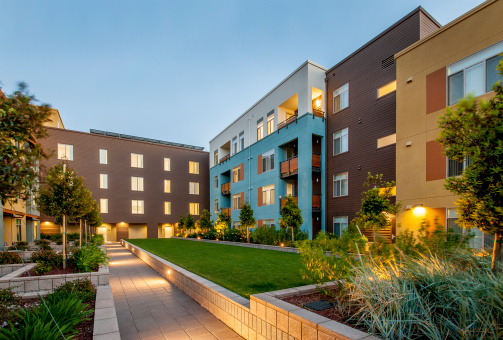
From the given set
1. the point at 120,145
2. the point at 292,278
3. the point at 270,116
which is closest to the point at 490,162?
the point at 292,278

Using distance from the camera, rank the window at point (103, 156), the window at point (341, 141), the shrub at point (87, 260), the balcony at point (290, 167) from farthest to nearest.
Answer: the window at point (103, 156) → the balcony at point (290, 167) → the window at point (341, 141) → the shrub at point (87, 260)

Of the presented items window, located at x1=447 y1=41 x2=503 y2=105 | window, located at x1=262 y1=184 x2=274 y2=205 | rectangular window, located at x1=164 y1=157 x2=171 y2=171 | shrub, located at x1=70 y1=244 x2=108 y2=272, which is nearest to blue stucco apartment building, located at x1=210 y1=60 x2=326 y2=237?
window, located at x1=262 y1=184 x2=274 y2=205

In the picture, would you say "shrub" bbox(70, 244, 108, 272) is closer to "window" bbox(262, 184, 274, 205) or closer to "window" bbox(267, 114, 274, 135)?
"window" bbox(262, 184, 274, 205)

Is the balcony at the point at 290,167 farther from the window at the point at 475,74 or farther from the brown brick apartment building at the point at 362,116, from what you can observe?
the window at the point at 475,74

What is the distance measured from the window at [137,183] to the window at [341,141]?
26.8 metres

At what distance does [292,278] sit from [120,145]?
111 ft

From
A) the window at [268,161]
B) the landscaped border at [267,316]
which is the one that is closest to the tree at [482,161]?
the landscaped border at [267,316]

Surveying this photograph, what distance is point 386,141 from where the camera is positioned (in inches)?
579

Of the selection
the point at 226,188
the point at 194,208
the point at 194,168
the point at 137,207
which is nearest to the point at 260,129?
the point at 226,188

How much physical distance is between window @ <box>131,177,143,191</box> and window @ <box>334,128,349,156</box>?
26833mm

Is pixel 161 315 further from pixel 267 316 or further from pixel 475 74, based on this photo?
pixel 475 74

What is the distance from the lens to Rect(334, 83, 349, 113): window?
1747 centimetres

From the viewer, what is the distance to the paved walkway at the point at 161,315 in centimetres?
484

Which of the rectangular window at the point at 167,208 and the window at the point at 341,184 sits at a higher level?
the window at the point at 341,184
